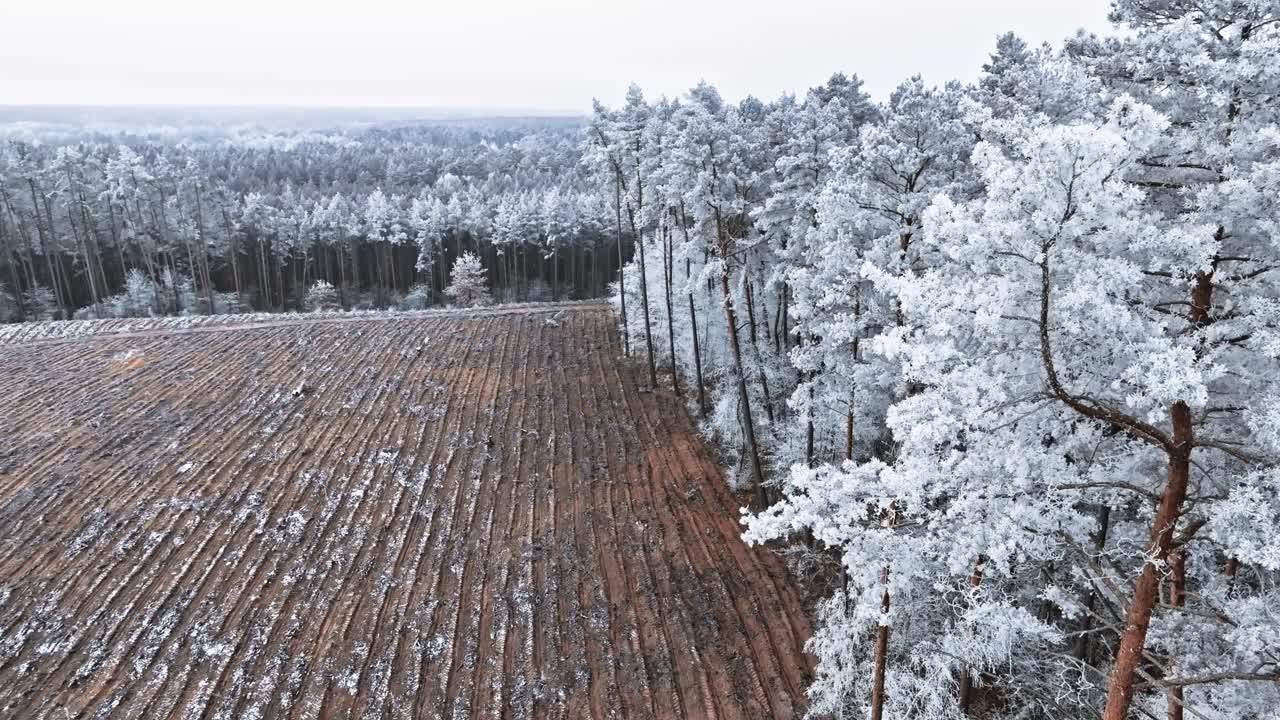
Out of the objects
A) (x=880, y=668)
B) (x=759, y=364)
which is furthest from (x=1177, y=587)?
(x=759, y=364)

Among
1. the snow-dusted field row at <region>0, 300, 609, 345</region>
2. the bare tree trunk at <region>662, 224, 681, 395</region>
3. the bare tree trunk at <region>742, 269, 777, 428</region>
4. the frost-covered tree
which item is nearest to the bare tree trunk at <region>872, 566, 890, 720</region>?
the bare tree trunk at <region>742, 269, 777, 428</region>

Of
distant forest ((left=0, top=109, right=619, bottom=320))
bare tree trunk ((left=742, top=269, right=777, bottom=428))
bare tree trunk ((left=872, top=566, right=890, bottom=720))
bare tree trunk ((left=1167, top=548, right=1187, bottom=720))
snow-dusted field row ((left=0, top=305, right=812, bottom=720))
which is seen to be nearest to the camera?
bare tree trunk ((left=1167, top=548, right=1187, bottom=720))

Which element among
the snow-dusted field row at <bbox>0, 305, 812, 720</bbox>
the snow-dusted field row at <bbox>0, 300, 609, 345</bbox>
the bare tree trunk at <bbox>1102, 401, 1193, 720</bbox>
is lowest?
the snow-dusted field row at <bbox>0, 305, 812, 720</bbox>

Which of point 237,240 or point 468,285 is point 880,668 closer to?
point 468,285

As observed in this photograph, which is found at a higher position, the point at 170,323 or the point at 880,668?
the point at 880,668

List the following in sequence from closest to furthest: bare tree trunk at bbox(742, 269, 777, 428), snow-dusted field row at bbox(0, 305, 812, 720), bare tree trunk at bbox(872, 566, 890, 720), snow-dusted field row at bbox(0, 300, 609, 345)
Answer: bare tree trunk at bbox(872, 566, 890, 720), snow-dusted field row at bbox(0, 305, 812, 720), bare tree trunk at bbox(742, 269, 777, 428), snow-dusted field row at bbox(0, 300, 609, 345)

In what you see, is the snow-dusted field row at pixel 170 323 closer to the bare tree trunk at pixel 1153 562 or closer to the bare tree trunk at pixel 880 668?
the bare tree trunk at pixel 880 668

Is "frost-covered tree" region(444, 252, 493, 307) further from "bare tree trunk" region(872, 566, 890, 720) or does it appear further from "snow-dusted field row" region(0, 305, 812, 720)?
"bare tree trunk" region(872, 566, 890, 720)

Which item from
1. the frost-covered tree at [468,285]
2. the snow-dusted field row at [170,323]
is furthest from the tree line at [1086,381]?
the frost-covered tree at [468,285]

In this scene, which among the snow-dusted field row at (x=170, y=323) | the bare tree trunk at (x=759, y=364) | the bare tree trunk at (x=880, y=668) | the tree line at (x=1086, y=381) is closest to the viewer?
the tree line at (x=1086, y=381)
